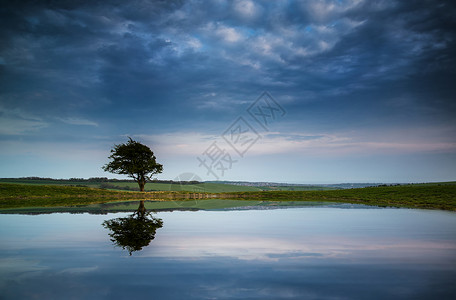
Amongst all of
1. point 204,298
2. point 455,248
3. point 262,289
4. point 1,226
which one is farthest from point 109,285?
point 1,226

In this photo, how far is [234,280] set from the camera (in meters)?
7.04

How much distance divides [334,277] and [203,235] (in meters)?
7.13

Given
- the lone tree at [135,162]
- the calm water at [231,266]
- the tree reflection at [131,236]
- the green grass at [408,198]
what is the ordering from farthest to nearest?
the lone tree at [135,162], the green grass at [408,198], the tree reflection at [131,236], the calm water at [231,266]

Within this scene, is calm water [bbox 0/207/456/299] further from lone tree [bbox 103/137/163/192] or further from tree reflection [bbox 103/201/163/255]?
lone tree [bbox 103/137/163/192]

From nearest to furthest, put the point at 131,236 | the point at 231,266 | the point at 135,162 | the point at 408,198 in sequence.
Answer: the point at 231,266 < the point at 131,236 < the point at 408,198 < the point at 135,162

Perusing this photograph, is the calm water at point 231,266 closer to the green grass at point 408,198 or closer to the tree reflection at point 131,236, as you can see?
the tree reflection at point 131,236

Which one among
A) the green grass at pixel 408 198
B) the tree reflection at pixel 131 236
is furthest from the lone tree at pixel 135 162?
the tree reflection at pixel 131 236

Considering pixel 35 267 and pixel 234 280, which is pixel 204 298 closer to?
pixel 234 280

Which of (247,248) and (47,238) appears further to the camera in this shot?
(47,238)

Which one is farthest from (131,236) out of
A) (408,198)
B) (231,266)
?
(408,198)

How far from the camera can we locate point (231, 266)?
26.8ft

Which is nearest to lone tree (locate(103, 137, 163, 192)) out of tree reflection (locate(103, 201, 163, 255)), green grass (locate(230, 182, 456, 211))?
green grass (locate(230, 182, 456, 211))

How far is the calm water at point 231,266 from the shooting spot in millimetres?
6375

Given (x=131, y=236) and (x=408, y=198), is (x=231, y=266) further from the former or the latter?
(x=408, y=198)
